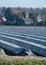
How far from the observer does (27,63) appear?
4.99 metres

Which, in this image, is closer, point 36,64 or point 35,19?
point 36,64

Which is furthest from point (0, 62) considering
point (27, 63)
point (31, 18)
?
point (31, 18)

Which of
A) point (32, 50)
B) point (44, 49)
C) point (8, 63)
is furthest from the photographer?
point (32, 50)

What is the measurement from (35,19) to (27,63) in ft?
122

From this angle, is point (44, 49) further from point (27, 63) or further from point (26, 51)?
point (27, 63)

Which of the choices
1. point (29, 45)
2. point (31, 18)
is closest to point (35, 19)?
point (31, 18)

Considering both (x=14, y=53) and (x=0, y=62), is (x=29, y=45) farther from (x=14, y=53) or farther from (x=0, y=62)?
(x=0, y=62)

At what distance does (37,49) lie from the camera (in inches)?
289

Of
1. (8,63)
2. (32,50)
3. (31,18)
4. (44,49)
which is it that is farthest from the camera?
(31,18)

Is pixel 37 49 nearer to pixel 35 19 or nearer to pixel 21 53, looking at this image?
pixel 21 53

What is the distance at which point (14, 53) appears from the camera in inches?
290

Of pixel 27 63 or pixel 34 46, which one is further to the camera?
pixel 34 46

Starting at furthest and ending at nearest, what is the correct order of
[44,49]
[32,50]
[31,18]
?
[31,18], [32,50], [44,49]

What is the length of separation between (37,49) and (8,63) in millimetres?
2597
